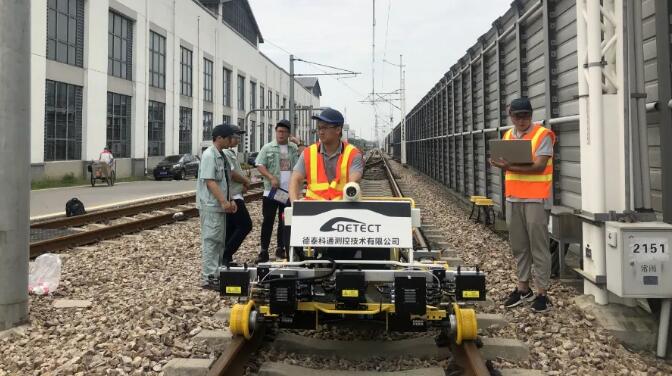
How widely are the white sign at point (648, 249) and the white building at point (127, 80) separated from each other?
961 inches

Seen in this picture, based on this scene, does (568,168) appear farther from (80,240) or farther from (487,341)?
(80,240)

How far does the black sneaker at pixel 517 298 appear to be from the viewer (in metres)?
5.01

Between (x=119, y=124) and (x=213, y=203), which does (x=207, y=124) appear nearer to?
(x=119, y=124)

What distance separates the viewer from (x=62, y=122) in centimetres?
2541

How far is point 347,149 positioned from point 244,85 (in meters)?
52.8

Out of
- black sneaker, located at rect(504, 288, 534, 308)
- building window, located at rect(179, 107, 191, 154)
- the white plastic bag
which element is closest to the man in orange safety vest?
black sneaker, located at rect(504, 288, 534, 308)

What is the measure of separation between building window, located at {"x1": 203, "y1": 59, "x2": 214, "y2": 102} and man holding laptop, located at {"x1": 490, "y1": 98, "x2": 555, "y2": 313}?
4129cm

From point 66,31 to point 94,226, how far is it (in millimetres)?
18877

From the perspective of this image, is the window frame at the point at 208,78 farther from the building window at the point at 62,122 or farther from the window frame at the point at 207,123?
the building window at the point at 62,122

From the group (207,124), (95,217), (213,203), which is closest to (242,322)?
(213,203)

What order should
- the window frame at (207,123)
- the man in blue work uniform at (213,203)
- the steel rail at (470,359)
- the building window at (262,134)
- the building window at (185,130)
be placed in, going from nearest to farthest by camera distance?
the steel rail at (470,359) < the man in blue work uniform at (213,203) < the building window at (185,130) < the window frame at (207,123) < the building window at (262,134)

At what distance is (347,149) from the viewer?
442 cm

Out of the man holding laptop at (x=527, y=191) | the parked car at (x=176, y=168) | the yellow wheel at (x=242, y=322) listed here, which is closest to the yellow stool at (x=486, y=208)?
the man holding laptop at (x=527, y=191)

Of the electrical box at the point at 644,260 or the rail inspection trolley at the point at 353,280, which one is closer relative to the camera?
the rail inspection trolley at the point at 353,280
